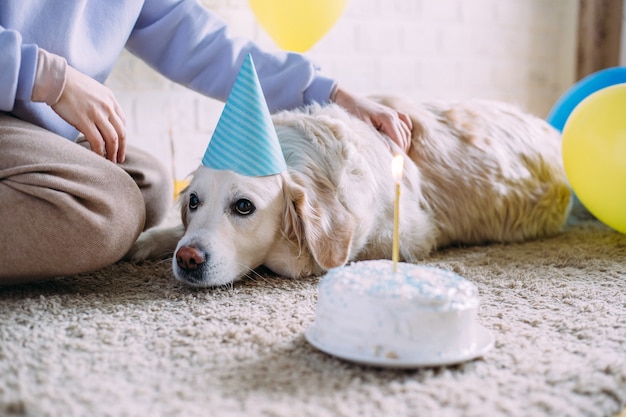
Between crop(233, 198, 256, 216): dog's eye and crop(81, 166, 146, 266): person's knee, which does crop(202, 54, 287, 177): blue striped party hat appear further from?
crop(81, 166, 146, 266): person's knee

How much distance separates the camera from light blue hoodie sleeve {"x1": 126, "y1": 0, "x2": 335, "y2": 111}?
5.80 feet

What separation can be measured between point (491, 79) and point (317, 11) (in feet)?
5.17

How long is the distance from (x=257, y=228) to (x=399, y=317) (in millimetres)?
566

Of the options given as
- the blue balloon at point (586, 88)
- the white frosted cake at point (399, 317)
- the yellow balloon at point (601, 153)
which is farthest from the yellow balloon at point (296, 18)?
the white frosted cake at point (399, 317)

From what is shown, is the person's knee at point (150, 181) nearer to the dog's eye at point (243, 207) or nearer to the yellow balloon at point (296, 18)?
the dog's eye at point (243, 207)

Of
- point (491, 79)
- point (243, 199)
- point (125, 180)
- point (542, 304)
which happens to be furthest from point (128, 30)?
point (491, 79)

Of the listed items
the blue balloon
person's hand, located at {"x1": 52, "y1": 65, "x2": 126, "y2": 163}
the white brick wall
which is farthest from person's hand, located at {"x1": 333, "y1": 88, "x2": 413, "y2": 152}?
the white brick wall

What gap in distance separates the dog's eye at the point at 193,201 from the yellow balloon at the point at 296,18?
3.94 ft

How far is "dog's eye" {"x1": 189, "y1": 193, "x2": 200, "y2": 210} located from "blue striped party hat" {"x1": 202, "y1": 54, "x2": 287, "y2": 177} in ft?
0.29

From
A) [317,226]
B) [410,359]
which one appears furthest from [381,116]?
[410,359]

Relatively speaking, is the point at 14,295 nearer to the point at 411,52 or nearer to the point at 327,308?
the point at 327,308

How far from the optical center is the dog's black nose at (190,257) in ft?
4.40

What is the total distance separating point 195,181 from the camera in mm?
1489

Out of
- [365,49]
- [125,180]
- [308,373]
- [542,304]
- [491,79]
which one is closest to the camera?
[308,373]
